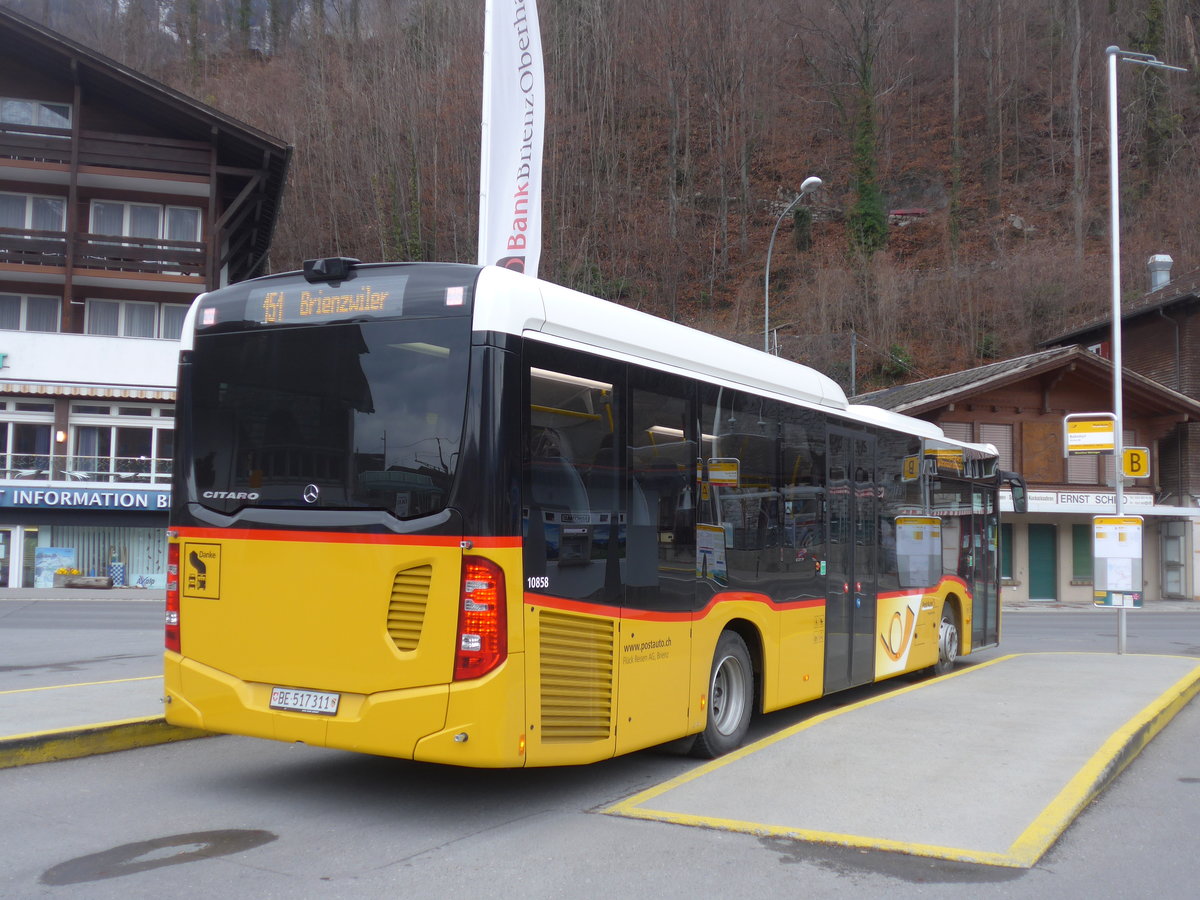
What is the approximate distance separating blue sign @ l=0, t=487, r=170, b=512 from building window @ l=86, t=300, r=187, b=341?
6635mm

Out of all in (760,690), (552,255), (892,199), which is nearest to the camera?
(760,690)

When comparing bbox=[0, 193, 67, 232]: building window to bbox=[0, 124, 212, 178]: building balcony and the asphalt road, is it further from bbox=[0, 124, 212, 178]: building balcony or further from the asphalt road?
the asphalt road

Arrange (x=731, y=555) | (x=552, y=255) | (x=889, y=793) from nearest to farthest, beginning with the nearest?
1. (x=889, y=793)
2. (x=731, y=555)
3. (x=552, y=255)

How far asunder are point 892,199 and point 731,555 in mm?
52718

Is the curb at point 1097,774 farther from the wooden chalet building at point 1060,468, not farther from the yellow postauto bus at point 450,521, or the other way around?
the wooden chalet building at point 1060,468

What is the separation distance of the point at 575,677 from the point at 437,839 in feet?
3.76

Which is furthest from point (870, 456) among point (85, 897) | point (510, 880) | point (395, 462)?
point (85, 897)

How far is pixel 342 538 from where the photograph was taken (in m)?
6.08

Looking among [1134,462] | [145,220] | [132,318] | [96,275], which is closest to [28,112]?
[145,220]

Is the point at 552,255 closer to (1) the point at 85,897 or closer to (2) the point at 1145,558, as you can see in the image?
(2) the point at 1145,558

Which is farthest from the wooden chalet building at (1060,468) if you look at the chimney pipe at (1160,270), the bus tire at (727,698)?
the bus tire at (727,698)

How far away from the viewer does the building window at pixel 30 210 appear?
3600cm

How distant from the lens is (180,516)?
6789 millimetres

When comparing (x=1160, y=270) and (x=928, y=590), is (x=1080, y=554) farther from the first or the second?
(x=928, y=590)
